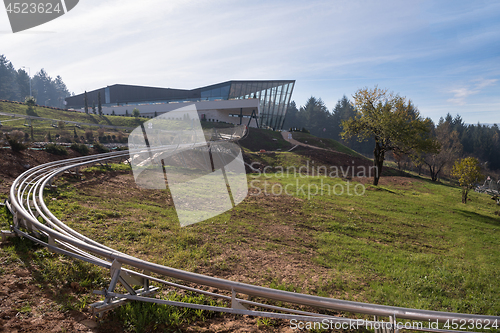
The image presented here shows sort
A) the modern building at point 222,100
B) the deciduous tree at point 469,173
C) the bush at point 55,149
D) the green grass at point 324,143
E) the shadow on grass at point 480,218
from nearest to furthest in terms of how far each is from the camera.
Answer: the shadow on grass at point 480,218, the bush at point 55,149, the deciduous tree at point 469,173, the green grass at point 324,143, the modern building at point 222,100

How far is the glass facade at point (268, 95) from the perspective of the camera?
57875 mm

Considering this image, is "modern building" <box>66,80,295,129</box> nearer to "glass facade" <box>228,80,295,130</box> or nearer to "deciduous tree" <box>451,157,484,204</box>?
"glass facade" <box>228,80,295,130</box>

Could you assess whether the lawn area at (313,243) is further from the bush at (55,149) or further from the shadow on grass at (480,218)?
the bush at (55,149)

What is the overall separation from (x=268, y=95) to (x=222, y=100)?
37.3 feet

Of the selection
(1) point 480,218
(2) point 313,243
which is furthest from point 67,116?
(1) point 480,218

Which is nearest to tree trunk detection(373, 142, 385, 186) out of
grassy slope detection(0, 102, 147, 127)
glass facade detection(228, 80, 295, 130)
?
glass facade detection(228, 80, 295, 130)

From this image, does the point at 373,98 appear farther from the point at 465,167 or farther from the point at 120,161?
the point at 120,161

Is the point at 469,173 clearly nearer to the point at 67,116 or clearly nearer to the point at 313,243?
the point at 313,243

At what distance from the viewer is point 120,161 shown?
1984 cm

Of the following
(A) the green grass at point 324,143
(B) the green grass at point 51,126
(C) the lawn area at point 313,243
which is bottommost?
(C) the lawn area at point 313,243

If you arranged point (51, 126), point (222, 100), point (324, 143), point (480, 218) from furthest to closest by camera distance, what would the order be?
point (222, 100) < point (324, 143) < point (51, 126) < point (480, 218)

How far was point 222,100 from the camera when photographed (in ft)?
182

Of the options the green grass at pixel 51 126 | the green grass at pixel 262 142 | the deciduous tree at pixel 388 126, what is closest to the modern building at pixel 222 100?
the green grass at pixel 51 126

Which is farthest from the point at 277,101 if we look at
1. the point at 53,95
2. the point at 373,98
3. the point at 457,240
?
the point at 53,95
